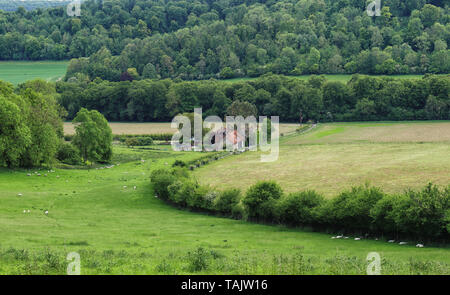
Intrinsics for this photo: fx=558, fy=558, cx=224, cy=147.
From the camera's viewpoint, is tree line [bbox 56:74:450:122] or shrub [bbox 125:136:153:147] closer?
shrub [bbox 125:136:153:147]

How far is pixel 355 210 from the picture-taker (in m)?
42.8

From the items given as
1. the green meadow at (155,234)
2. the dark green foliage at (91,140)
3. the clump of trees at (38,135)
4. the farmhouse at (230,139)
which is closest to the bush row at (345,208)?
the green meadow at (155,234)

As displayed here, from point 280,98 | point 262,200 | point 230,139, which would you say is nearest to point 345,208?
point 262,200

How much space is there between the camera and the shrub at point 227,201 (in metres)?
53.5

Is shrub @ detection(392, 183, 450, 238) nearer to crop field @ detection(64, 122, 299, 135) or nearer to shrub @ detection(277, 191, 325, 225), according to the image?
shrub @ detection(277, 191, 325, 225)

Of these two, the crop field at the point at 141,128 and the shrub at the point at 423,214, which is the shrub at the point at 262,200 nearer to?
the shrub at the point at 423,214

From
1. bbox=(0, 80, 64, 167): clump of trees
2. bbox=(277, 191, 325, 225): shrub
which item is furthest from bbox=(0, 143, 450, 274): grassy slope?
bbox=(0, 80, 64, 167): clump of trees

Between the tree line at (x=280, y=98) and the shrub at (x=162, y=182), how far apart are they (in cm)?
7566

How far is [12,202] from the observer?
2067 inches

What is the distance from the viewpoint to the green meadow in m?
26.9

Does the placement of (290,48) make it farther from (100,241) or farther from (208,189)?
(100,241)

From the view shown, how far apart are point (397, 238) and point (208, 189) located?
Result: 21.2 metres

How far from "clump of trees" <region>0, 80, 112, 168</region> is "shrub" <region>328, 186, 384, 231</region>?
141 feet
